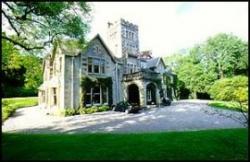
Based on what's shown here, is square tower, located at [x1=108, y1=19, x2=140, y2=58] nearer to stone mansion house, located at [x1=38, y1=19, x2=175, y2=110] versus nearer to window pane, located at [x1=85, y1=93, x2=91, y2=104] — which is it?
stone mansion house, located at [x1=38, y1=19, x2=175, y2=110]

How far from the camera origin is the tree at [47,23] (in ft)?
40.5

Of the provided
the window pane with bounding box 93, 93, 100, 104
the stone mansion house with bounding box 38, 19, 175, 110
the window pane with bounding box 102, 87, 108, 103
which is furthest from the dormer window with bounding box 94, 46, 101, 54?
the window pane with bounding box 93, 93, 100, 104

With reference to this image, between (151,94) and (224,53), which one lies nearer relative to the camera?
(151,94)

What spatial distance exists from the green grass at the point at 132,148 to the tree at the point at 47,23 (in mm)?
6200

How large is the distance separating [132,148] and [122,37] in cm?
4395

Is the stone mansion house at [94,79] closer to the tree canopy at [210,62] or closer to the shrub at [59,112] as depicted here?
the shrub at [59,112]

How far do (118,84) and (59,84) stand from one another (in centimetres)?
793

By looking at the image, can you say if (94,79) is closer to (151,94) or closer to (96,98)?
(96,98)

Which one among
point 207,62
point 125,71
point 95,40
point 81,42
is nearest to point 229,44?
point 207,62

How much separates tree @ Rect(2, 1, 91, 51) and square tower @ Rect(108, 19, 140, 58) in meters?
34.3

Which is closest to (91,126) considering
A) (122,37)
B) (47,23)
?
(47,23)

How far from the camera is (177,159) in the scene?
7199 millimetres

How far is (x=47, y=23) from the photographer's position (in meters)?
13.9

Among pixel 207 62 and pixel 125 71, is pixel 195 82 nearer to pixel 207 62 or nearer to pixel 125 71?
pixel 207 62
